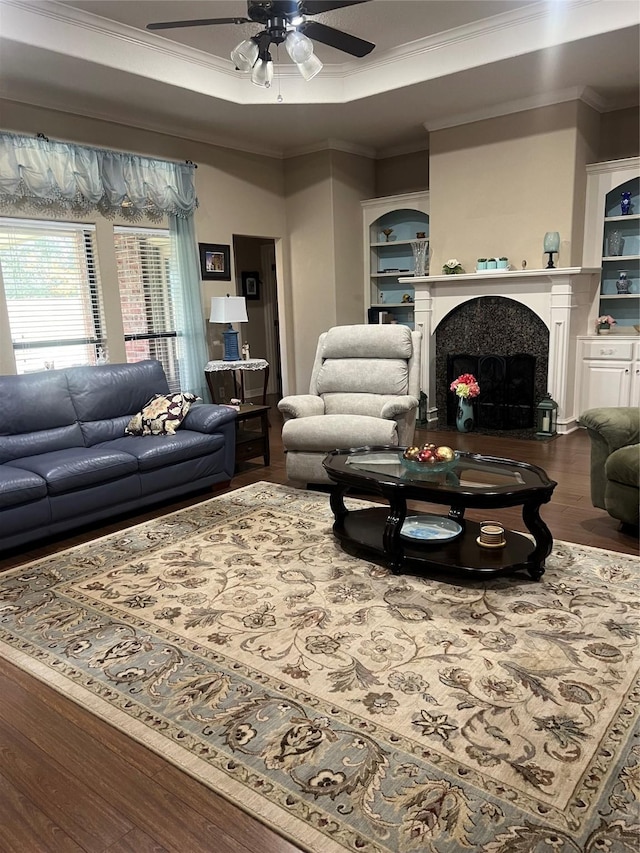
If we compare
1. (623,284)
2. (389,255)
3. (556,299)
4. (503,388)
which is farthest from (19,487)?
(389,255)

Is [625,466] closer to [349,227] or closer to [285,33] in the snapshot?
[285,33]

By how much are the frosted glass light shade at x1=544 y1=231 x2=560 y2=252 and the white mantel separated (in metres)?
0.19

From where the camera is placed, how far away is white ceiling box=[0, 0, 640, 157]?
4270mm

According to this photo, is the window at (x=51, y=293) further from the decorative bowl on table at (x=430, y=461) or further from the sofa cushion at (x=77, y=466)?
the decorative bowl on table at (x=430, y=461)

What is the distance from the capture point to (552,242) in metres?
5.61

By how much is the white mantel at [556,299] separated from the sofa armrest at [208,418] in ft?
9.75

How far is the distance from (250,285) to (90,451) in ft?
17.1

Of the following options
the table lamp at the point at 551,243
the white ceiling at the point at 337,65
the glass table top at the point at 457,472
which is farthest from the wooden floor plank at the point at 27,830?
the table lamp at the point at 551,243

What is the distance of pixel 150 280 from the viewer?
599 cm

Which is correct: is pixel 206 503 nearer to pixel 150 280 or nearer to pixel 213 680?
pixel 213 680

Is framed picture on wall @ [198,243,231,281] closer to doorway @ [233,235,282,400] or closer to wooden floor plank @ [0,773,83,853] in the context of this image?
doorway @ [233,235,282,400]

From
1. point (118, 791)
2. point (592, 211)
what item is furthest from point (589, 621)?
point (592, 211)

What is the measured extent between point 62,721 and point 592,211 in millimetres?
5961

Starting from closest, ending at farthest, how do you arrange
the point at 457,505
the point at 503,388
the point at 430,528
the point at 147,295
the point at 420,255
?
the point at 457,505
the point at 430,528
the point at 147,295
the point at 503,388
the point at 420,255
